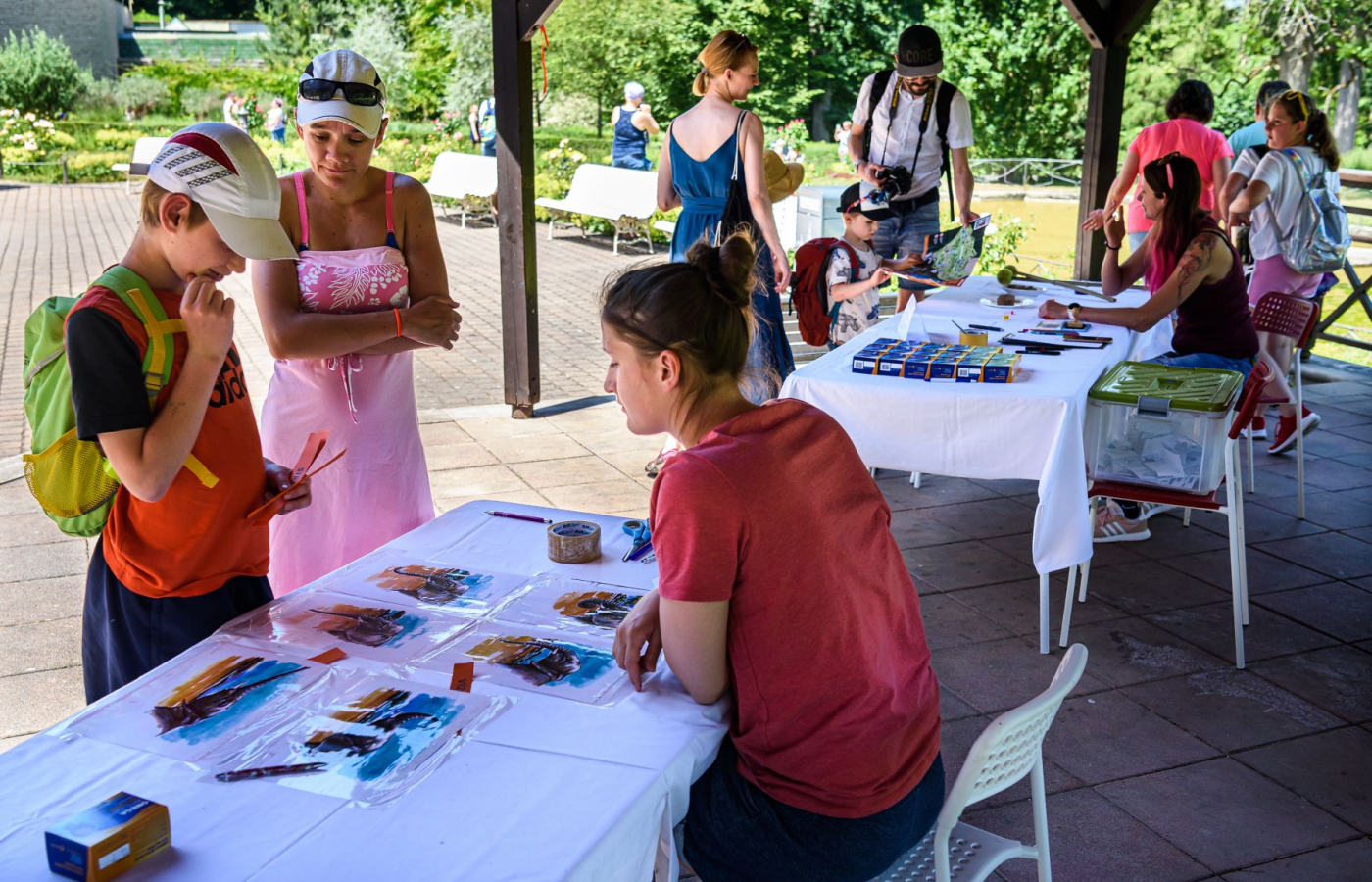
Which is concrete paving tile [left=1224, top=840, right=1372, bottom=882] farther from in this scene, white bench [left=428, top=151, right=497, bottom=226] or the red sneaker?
white bench [left=428, top=151, right=497, bottom=226]

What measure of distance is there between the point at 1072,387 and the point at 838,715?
213 centimetres

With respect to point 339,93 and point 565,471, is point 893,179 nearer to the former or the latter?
point 565,471

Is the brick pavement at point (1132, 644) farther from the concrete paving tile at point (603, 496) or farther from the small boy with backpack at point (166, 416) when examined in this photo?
the small boy with backpack at point (166, 416)

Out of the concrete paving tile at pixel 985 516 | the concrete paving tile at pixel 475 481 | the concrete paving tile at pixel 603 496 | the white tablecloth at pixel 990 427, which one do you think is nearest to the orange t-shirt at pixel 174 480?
the white tablecloth at pixel 990 427

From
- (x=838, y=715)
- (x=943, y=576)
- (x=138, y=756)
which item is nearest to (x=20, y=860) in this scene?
(x=138, y=756)

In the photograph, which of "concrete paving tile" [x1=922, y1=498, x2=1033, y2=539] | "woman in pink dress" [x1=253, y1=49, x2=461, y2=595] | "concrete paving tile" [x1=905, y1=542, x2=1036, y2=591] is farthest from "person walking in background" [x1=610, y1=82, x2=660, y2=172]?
"woman in pink dress" [x1=253, y1=49, x2=461, y2=595]

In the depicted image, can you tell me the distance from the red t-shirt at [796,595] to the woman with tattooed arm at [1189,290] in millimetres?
3005

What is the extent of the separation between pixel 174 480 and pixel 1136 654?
2880 mm

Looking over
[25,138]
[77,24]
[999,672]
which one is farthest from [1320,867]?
[77,24]

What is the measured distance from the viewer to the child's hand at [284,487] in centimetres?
210

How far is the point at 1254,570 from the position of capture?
14.1 feet

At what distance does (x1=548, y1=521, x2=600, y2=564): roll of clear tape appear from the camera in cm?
224

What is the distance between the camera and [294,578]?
280 centimetres

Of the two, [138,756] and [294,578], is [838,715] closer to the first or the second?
[138,756]
